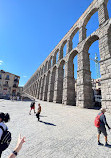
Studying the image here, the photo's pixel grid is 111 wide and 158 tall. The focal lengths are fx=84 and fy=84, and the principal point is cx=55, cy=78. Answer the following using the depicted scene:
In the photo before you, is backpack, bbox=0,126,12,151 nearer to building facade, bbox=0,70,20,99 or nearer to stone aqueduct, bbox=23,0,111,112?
stone aqueduct, bbox=23,0,111,112

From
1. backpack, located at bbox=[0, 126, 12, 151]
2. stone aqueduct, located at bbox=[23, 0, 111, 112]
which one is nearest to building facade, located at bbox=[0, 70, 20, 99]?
stone aqueduct, located at bbox=[23, 0, 111, 112]

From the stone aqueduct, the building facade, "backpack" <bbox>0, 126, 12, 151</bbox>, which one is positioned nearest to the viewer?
"backpack" <bbox>0, 126, 12, 151</bbox>

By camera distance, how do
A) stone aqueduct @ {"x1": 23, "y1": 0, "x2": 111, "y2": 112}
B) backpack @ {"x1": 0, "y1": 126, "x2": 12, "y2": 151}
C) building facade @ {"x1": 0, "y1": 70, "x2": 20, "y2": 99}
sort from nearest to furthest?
1. backpack @ {"x1": 0, "y1": 126, "x2": 12, "y2": 151}
2. stone aqueduct @ {"x1": 23, "y1": 0, "x2": 111, "y2": 112}
3. building facade @ {"x1": 0, "y1": 70, "x2": 20, "y2": 99}

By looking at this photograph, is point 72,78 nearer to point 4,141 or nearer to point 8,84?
point 4,141

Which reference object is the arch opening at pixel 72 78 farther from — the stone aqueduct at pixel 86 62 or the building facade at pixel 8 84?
the building facade at pixel 8 84

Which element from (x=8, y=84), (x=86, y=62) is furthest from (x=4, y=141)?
(x=8, y=84)

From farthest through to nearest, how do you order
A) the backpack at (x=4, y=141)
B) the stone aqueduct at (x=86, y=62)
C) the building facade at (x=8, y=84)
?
the building facade at (x=8, y=84)
the stone aqueduct at (x=86, y=62)
the backpack at (x=4, y=141)

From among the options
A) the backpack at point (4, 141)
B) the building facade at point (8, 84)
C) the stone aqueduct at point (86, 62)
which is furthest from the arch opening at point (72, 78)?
the building facade at point (8, 84)

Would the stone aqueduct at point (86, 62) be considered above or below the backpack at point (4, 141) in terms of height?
above

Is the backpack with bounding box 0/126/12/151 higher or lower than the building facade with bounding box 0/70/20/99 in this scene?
lower

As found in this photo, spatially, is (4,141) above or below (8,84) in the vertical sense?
below

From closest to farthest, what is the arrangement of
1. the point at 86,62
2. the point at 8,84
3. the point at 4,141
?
the point at 4,141, the point at 86,62, the point at 8,84

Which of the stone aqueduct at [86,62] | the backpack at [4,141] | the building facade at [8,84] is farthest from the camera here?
the building facade at [8,84]

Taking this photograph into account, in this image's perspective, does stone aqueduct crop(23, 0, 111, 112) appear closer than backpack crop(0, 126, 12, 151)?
No
